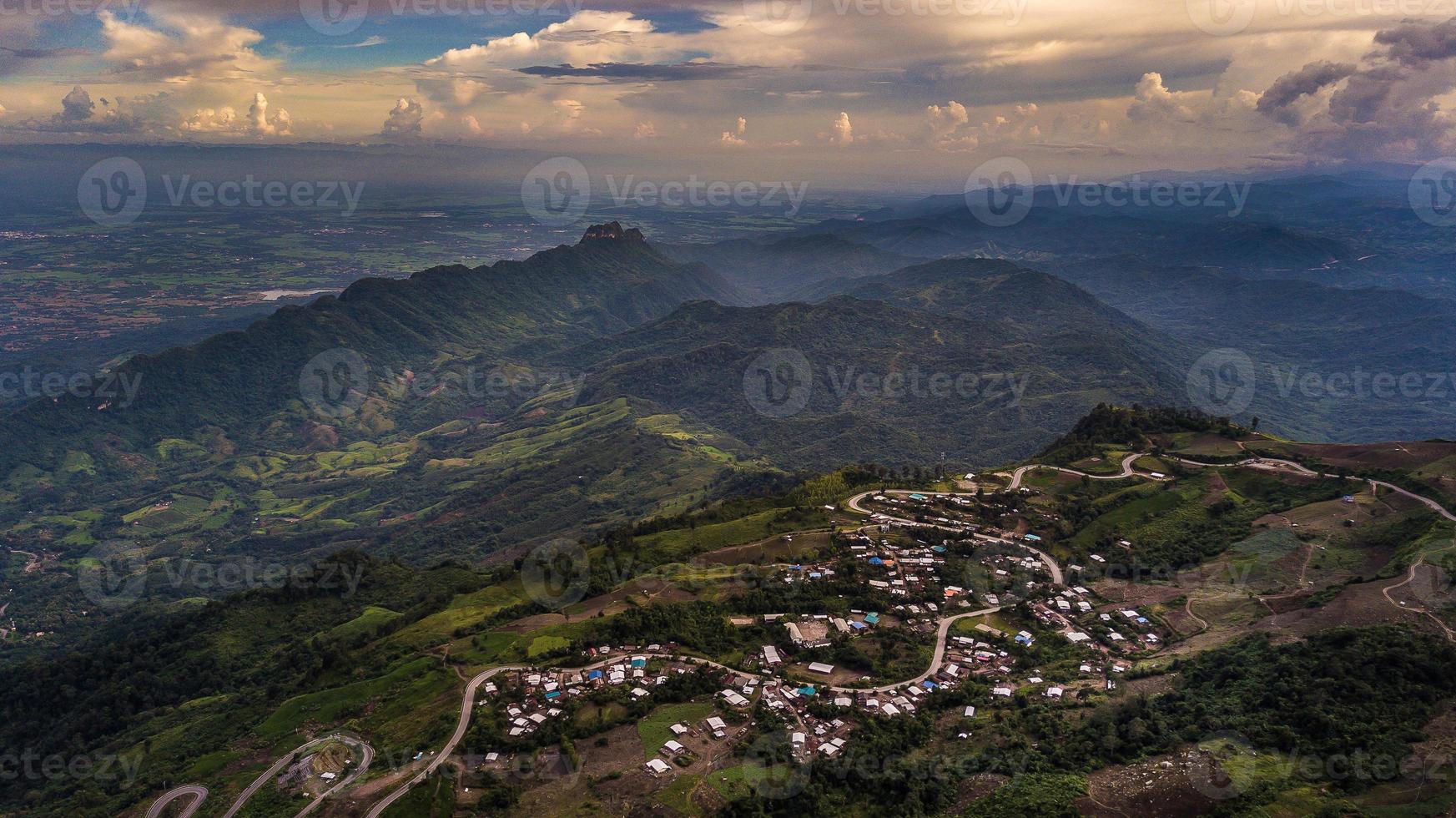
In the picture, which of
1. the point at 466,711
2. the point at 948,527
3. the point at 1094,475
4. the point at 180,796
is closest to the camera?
the point at 180,796

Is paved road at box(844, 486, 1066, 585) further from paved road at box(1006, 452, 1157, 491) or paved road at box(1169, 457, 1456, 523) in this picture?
paved road at box(1169, 457, 1456, 523)

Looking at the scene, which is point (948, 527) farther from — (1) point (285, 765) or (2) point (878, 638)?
(1) point (285, 765)

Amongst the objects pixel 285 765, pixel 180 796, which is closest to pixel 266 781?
pixel 285 765

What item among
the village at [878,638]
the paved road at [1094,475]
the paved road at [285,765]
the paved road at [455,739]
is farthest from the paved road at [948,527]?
the paved road at [285,765]

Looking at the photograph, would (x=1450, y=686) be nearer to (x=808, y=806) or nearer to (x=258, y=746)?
(x=808, y=806)

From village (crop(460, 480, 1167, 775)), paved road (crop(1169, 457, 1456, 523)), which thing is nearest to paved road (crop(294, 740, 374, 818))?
village (crop(460, 480, 1167, 775))

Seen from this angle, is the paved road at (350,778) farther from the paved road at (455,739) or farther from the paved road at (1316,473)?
the paved road at (1316,473)

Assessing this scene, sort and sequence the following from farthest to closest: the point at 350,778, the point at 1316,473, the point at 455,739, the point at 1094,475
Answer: the point at 1094,475 < the point at 1316,473 < the point at 455,739 < the point at 350,778

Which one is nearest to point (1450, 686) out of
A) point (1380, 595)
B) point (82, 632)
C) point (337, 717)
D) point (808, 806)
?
point (1380, 595)

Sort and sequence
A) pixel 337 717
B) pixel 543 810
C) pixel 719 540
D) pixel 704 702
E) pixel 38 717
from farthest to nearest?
1. pixel 719 540
2. pixel 38 717
3. pixel 337 717
4. pixel 704 702
5. pixel 543 810
